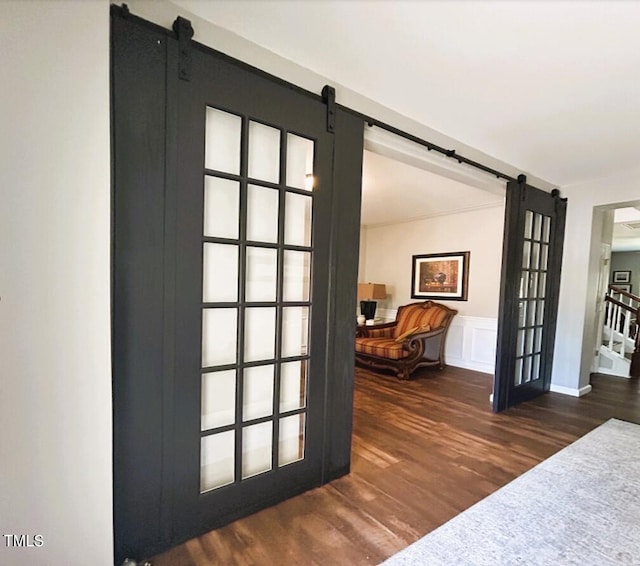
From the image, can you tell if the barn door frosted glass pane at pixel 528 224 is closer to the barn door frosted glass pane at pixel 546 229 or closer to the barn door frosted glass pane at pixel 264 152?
the barn door frosted glass pane at pixel 546 229

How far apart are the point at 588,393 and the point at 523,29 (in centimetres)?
424

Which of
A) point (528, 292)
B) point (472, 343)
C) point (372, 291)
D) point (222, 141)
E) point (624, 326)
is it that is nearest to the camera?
point (222, 141)

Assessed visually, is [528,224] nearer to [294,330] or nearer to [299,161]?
[299,161]

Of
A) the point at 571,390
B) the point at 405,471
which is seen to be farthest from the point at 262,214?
the point at 571,390

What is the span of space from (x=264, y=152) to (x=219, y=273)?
0.69m

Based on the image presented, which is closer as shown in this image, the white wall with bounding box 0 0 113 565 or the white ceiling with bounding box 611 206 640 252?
the white wall with bounding box 0 0 113 565

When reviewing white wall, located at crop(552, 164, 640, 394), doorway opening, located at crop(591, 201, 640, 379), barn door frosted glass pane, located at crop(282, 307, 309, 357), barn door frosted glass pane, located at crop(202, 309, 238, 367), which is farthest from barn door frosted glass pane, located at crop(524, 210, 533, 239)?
barn door frosted glass pane, located at crop(202, 309, 238, 367)

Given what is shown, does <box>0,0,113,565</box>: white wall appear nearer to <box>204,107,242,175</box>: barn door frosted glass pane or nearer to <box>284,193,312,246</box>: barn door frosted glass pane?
<box>204,107,242,175</box>: barn door frosted glass pane

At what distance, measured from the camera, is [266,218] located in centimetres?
179

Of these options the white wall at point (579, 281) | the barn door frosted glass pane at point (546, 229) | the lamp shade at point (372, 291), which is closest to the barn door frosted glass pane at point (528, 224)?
the barn door frosted glass pane at point (546, 229)

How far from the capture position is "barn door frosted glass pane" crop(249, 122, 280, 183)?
1728mm

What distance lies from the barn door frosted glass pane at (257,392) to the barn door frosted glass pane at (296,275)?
43cm

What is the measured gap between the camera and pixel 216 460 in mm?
1680

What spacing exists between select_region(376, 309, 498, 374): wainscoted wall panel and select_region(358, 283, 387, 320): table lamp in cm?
135
